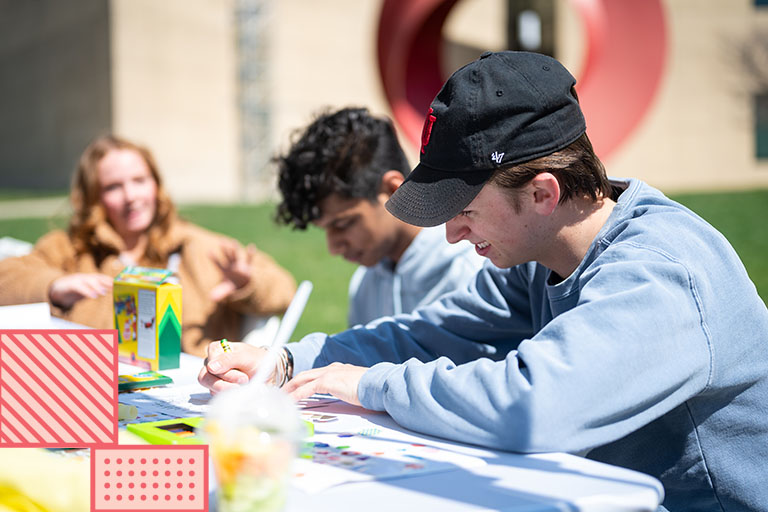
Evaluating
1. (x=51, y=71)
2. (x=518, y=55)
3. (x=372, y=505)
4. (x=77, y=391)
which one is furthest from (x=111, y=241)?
(x=51, y=71)

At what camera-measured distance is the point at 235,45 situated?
1759 cm

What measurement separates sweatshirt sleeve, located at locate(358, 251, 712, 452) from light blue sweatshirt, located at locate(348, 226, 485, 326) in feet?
3.31

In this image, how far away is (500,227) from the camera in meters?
1.50

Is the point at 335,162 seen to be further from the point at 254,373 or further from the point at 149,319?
the point at 254,373

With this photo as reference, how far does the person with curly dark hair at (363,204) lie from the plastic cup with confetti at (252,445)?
1531 mm

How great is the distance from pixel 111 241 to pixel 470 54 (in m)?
15.5

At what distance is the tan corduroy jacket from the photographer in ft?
9.30

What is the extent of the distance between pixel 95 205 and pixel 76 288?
708 mm

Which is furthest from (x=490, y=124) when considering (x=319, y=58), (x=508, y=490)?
(x=319, y=58)

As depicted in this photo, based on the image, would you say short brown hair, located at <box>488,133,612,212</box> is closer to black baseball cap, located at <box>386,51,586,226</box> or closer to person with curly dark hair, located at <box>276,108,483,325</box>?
black baseball cap, located at <box>386,51,586,226</box>

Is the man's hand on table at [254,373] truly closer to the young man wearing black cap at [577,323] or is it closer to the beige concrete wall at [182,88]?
the young man wearing black cap at [577,323]

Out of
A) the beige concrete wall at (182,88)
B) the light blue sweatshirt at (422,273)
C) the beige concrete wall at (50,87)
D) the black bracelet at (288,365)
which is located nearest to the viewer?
the black bracelet at (288,365)

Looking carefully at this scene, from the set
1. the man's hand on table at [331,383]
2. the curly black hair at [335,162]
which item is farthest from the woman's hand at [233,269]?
the man's hand on table at [331,383]

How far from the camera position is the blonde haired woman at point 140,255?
2916mm
